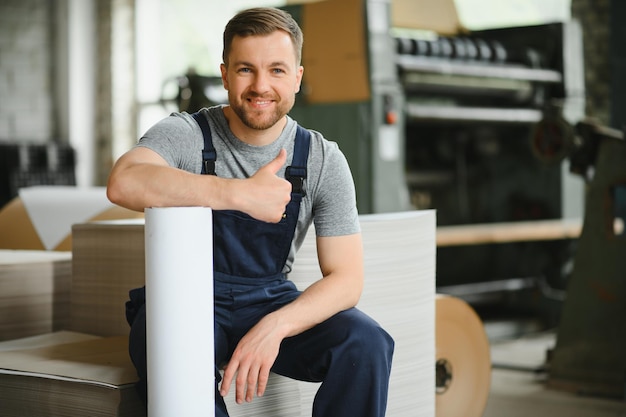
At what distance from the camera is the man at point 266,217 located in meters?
1.85

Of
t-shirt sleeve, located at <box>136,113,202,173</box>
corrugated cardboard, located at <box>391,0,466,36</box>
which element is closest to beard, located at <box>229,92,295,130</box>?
t-shirt sleeve, located at <box>136,113,202,173</box>

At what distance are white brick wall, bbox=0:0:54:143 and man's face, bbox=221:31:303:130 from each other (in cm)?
699

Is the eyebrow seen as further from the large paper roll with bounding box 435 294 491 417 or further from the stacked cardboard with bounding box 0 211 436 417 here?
the large paper roll with bounding box 435 294 491 417

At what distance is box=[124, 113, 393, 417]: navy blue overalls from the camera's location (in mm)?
1899

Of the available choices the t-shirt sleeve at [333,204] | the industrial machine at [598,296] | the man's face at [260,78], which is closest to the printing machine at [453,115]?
the industrial machine at [598,296]

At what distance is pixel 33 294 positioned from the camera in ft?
9.04

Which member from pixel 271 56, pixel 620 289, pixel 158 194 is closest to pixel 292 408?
pixel 158 194

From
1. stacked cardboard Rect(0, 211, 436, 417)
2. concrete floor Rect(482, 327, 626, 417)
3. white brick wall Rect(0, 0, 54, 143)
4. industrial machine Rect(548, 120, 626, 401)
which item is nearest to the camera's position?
stacked cardboard Rect(0, 211, 436, 417)

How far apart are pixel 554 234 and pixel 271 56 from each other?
3726 millimetres

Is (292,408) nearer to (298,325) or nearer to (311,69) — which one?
(298,325)

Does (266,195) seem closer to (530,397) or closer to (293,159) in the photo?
(293,159)

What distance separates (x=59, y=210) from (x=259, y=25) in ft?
6.00

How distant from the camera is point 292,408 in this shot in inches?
85.1

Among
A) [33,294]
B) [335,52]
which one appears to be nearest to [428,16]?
[335,52]
